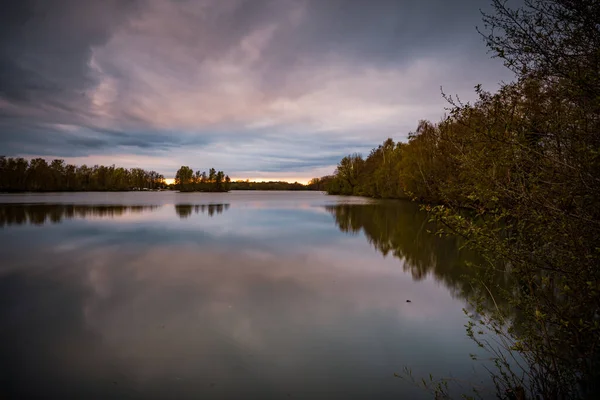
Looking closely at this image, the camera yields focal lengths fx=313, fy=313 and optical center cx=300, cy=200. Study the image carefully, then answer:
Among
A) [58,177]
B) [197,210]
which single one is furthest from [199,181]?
[197,210]

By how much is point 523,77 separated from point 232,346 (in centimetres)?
556

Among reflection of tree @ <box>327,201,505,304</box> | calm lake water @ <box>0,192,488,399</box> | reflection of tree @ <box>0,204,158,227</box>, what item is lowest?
reflection of tree @ <box>0,204,158,227</box>

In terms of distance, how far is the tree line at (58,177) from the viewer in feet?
300

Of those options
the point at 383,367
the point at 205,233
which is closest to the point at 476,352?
the point at 383,367

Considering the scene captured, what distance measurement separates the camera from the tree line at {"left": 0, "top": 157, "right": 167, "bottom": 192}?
300ft

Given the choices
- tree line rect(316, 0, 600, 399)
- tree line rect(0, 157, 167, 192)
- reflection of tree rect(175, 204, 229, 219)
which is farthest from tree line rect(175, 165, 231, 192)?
tree line rect(316, 0, 600, 399)

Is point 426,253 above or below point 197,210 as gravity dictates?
above

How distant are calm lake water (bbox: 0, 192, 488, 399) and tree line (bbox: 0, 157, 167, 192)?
106 meters

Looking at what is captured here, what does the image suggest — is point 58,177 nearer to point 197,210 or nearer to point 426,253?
point 197,210

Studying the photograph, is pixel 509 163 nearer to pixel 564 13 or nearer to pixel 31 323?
pixel 564 13

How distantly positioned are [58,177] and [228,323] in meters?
128

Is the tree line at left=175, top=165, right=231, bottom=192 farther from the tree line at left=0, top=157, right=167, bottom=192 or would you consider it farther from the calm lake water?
the calm lake water

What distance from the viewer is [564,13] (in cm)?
306

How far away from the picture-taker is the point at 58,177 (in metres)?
106
